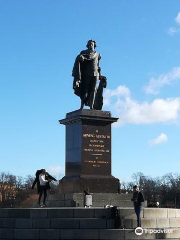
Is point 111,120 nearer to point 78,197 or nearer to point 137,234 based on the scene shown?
point 78,197

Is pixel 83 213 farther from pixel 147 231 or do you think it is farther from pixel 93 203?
pixel 93 203

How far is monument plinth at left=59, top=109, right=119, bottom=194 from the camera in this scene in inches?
891

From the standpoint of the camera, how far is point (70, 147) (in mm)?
23672

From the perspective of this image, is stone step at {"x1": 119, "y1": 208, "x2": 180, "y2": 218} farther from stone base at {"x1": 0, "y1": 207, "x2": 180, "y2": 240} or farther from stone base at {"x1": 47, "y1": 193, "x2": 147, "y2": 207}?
stone base at {"x1": 47, "y1": 193, "x2": 147, "y2": 207}

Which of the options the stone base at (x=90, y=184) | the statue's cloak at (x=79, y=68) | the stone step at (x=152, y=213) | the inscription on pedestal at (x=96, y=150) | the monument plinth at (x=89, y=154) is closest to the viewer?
the stone step at (x=152, y=213)

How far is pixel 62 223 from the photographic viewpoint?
1761cm

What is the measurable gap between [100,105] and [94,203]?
546cm

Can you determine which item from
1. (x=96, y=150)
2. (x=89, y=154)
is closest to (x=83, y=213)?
(x=89, y=154)

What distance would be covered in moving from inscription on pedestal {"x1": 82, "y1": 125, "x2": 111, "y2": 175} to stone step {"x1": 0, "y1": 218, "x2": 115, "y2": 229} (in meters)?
5.13


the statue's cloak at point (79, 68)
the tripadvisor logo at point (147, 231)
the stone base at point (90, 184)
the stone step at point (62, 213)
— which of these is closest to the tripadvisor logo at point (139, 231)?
the tripadvisor logo at point (147, 231)

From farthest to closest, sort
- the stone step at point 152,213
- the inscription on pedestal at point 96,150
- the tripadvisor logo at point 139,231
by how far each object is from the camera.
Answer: the inscription on pedestal at point 96,150 → the stone step at point 152,213 → the tripadvisor logo at point 139,231

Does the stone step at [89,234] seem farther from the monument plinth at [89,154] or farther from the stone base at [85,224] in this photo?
the monument plinth at [89,154]

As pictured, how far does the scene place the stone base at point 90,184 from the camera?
22406mm

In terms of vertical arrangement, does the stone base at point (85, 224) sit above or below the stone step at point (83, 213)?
below
